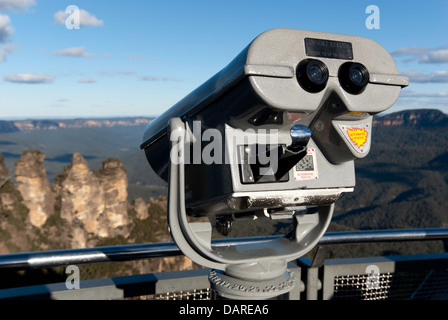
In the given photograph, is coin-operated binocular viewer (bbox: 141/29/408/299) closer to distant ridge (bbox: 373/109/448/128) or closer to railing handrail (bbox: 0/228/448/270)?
railing handrail (bbox: 0/228/448/270)

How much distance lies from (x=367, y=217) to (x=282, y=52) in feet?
275

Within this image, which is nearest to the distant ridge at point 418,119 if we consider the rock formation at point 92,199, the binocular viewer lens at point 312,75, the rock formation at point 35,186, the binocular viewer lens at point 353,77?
the rock formation at point 92,199

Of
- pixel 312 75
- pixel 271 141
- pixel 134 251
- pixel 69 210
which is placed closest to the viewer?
pixel 312 75

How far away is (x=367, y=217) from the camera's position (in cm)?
7950

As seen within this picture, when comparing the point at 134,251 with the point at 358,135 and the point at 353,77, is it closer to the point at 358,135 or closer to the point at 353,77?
the point at 358,135

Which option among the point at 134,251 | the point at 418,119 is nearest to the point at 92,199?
the point at 134,251

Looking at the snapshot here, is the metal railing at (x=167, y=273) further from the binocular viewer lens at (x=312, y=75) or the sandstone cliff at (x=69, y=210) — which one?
the sandstone cliff at (x=69, y=210)

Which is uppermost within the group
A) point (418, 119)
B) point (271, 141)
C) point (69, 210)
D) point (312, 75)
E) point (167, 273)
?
point (418, 119)

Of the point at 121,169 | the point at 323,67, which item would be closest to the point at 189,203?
the point at 323,67

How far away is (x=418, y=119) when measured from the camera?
14962cm

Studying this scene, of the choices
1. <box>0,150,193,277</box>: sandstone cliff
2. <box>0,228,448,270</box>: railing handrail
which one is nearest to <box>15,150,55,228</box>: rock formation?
<box>0,150,193,277</box>: sandstone cliff

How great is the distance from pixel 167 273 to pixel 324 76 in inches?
50.5

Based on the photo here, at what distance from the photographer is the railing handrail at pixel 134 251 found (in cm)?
185
